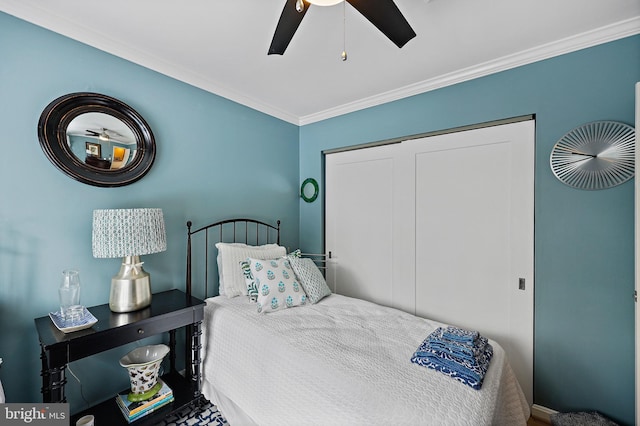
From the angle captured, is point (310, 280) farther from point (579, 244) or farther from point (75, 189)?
point (579, 244)

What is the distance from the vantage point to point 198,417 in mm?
1944

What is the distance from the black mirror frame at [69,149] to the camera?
1.70 m

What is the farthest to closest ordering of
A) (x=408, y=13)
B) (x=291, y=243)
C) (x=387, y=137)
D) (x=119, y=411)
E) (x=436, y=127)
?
(x=291, y=243), (x=387, y=137), (x=436, y=127), (x=119, y=411), (x=408, y=13)

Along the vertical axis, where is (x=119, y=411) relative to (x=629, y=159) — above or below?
below

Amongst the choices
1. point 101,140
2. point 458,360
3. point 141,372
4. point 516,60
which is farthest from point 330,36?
point 141,372

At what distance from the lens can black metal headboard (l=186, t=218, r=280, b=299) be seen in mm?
2383

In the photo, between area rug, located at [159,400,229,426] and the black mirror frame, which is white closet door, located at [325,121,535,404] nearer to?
area rug, located at [159,400,229,426]

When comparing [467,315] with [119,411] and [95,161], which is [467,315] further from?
[95,161]

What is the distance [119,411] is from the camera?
1774 millimetres

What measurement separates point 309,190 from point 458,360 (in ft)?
7.59

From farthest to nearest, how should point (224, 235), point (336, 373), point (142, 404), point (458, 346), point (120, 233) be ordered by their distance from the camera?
point (224, 235) < point (142, 404) < point (120, 233) < point (458, 346) < point (336, 373)

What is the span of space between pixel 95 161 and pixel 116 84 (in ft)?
1.86

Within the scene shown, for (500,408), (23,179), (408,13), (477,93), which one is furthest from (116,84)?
(500,408)

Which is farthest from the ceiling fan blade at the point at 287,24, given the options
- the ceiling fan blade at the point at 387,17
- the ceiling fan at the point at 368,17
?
the ceiling fan blade at the point at 387,17
